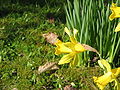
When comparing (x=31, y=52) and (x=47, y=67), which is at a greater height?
(x=31, y=52)

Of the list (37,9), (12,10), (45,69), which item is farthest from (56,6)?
(45,69)

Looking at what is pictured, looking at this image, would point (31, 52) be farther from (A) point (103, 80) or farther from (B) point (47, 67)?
(A) point (103, 80)

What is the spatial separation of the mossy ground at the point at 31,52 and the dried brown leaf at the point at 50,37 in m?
0.05

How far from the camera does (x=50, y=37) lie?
3406 millimetres

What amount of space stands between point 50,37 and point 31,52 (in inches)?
14.3

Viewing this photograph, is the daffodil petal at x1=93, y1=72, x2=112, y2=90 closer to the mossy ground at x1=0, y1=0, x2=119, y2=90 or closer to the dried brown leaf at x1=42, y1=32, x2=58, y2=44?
the mossy ground at x1=0, y1=0, x2=119, y2=90

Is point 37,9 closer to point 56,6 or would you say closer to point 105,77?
point 56,6

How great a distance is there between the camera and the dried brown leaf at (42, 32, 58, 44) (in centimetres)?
335

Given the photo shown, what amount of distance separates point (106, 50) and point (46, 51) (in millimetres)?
734

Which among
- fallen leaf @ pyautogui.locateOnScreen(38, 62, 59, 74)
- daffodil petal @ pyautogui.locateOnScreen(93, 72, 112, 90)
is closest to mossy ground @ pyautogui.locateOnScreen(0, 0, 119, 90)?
fallen leaf @ pyautogui.locateOnScreen(38, 62, 59, 74)

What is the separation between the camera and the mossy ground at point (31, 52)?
276cm

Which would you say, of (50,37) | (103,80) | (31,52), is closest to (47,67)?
(31,52)

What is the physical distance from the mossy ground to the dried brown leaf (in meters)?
0.05

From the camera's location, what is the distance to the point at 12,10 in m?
4.03
